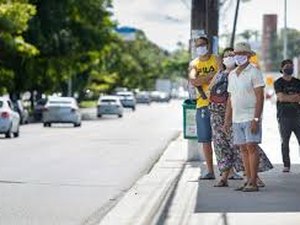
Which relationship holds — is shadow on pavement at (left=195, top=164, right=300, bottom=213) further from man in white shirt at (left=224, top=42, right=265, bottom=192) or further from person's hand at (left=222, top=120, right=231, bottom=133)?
person's hand at (left=222, top=120, right=231, bottom=133)

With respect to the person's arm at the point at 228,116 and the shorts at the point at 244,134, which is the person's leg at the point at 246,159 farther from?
the person's arm at the point at 228,116

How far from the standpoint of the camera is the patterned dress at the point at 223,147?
45.0 feet

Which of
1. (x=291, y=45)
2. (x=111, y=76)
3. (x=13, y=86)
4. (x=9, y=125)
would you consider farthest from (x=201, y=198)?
(x=111, y=76)

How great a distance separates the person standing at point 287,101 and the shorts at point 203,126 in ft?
5.88

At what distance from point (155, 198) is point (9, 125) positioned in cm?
1868

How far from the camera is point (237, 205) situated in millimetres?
11570

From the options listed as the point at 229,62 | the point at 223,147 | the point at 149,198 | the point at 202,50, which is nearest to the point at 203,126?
the point at 223,147

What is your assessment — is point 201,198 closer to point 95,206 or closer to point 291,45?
point 95,206

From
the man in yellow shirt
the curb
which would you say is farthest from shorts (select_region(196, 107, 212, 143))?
the curb

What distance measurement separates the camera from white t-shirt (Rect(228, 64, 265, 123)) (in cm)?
1270

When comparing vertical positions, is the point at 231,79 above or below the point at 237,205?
above

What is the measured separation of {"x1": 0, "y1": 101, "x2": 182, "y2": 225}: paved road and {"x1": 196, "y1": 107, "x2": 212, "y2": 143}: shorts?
155 cm

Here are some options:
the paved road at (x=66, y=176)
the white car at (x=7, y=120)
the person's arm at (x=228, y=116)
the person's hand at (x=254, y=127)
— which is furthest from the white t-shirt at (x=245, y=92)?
the white car at (x=7, y=120)

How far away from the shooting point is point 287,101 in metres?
15.6
